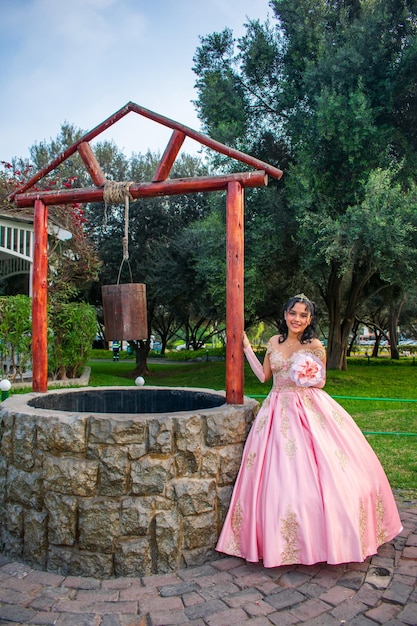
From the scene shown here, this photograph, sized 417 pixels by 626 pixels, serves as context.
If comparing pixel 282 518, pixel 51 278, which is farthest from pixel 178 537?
pixel 51 278

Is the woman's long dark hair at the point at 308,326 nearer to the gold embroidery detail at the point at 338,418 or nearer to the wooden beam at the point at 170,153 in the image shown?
the gold embroidery detail at the point at 338,418

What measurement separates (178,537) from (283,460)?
78 centimetres

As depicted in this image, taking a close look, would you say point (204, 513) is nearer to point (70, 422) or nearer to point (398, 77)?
point (70, 422)

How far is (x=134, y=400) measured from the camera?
4.67 m

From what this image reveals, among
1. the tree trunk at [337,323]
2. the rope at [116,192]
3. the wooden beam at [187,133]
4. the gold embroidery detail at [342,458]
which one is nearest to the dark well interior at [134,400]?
the gold embroidery detail at [342,458]

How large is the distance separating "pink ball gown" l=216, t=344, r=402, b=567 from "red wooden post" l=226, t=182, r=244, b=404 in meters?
0.30

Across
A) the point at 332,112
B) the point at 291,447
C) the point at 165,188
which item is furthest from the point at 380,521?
the point at 332,112

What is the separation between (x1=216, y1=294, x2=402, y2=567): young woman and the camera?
2920 millimetres

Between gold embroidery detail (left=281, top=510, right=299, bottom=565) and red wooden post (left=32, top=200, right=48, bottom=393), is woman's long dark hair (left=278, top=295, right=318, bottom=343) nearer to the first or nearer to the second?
gold embroidery detail (left=281, top=510, right=299, bottom=565)

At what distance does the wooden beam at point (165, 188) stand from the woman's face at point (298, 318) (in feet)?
3.02

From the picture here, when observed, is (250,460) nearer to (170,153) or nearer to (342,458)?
(342,458)

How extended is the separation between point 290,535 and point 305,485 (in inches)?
11.4

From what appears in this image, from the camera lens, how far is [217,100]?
1222cm

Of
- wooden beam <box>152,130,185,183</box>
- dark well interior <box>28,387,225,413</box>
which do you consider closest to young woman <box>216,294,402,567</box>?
dark well interior <box>28,387,225,413</box>
